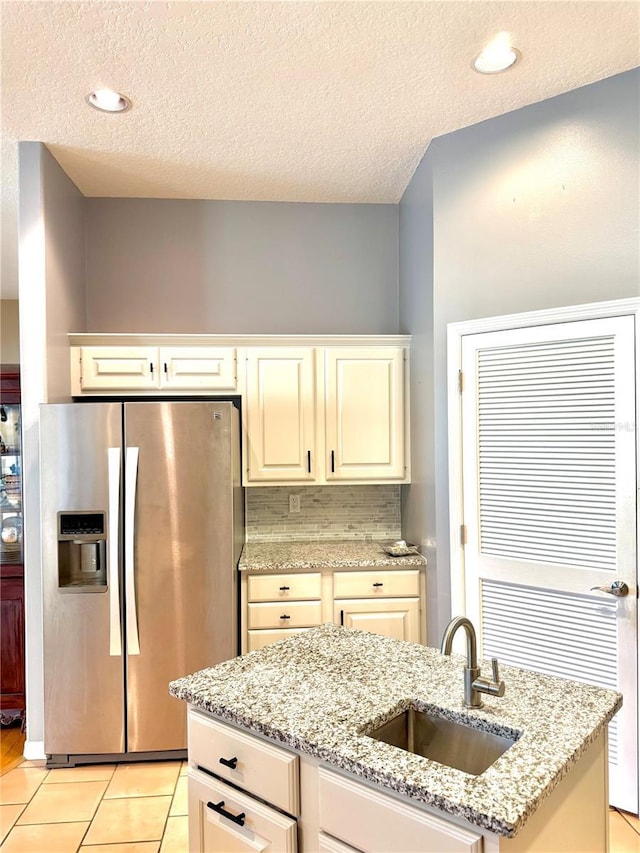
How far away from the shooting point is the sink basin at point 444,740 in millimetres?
1330

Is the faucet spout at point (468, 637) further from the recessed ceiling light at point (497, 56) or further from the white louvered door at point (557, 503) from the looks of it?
the recessed ceiling light at point (497, 56)

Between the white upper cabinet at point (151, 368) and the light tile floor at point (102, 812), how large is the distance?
1891 millimetres

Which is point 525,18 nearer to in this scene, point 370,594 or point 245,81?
point 245,81

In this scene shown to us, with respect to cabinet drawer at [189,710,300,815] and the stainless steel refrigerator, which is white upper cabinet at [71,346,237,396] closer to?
the stainless steel refrigerator

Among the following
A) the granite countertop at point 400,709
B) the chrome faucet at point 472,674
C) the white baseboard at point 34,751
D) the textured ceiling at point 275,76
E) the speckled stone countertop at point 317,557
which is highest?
the textured ceiling at point 275,76

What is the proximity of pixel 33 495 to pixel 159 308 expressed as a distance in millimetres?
1378

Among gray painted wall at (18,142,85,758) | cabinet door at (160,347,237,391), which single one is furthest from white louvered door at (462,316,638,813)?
gray painted wall at (18,142,85,758)

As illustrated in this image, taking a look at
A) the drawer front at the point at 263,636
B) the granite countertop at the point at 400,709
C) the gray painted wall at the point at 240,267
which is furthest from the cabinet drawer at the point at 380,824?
the gray painted wall at the point at 240,267

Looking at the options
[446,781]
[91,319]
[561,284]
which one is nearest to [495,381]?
[561,284]

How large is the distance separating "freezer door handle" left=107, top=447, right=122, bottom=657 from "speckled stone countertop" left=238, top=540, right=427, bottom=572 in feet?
2.01

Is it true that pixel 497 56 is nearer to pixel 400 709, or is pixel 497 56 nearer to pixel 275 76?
pixel 275 76

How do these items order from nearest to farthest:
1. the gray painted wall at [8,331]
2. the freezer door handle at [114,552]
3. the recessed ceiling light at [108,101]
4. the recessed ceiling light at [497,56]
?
the recessed ceiling light at [497,56] < the recessed ceiling light at [108,101] < the freezer door handle at [114,552] < the gray painted wall at [8,331]

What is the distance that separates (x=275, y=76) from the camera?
2295 mm

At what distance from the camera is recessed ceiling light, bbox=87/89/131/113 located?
2396 millimetres
